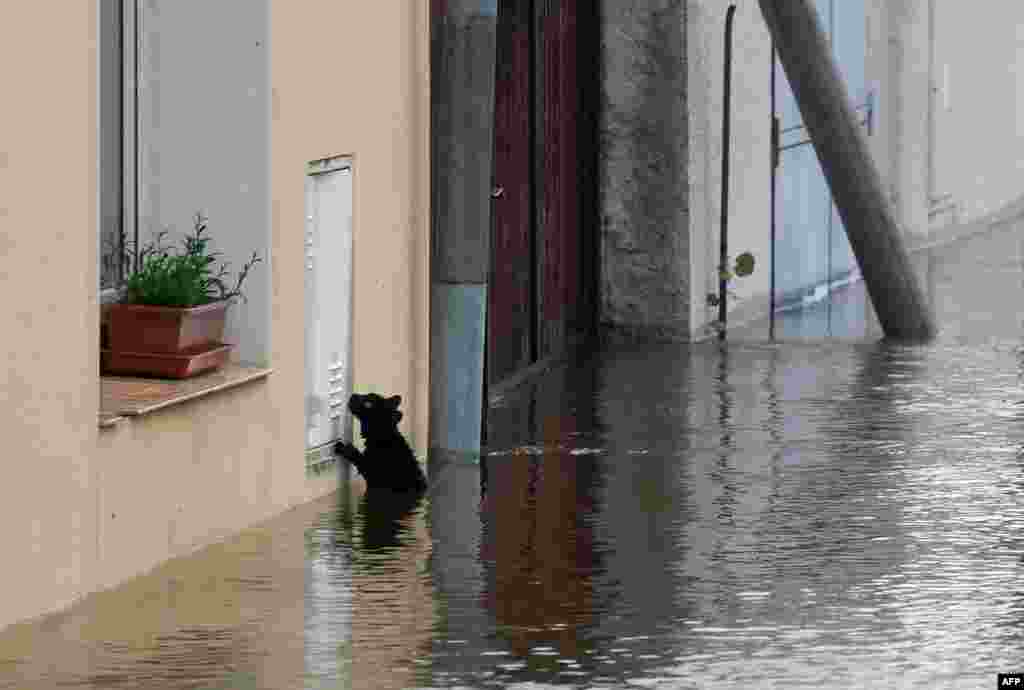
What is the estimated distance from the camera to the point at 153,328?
8672mm

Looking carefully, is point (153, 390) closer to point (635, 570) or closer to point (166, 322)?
point (166, 322)

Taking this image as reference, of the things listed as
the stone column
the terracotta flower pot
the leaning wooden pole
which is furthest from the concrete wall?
the terracotta flower pot

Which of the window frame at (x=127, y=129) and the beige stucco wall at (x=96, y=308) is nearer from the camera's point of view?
the beige stucco wall at (x=96, y=308)

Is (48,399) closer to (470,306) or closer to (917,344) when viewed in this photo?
(470,306)

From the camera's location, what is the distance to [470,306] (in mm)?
11203

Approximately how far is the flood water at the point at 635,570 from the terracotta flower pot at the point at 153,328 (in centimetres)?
64

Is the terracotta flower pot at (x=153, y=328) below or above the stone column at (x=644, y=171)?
below

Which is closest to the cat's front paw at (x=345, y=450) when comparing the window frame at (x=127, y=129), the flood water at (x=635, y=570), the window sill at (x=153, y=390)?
the flood water at (x=635, y=570)

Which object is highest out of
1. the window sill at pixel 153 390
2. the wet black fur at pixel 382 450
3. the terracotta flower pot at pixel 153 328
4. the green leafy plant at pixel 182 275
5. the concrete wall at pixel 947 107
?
the concrete wall at pixel 947 107

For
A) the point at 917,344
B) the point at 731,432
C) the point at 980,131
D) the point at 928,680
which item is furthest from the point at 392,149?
the point at 980,131

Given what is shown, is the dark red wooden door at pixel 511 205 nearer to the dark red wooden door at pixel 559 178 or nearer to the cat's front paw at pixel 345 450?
the dark red wooden door at pixel 559 178

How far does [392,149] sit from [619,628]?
11.7ft

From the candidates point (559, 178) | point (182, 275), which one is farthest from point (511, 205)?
→ point (182, 275)

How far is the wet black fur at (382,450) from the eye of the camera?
1006 cm
